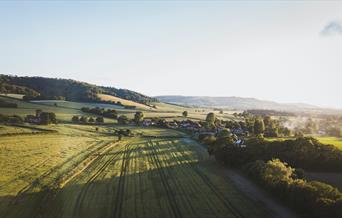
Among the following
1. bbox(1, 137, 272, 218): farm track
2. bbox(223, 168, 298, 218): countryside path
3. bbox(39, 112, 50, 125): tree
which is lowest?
bbox(223, 168, 298, 218): countryside path

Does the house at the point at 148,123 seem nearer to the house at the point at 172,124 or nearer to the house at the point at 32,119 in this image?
the house at the point at 172,124

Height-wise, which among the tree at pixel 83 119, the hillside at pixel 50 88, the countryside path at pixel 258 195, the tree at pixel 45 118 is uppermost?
the hillside at pixel 50 88

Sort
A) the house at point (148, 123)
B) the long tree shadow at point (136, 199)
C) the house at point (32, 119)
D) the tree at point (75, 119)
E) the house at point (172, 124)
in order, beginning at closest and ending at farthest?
the long tree shadow at point (136, 199)
the house at point (32, 119)
the tree at point (75, 119)
the house at point (172, 124)
the house at point (148, 123)

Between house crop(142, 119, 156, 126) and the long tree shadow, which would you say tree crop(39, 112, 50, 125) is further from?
the long tree shadow

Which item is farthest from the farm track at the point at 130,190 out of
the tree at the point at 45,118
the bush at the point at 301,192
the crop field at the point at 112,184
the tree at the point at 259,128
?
the tree at the point at 259,128

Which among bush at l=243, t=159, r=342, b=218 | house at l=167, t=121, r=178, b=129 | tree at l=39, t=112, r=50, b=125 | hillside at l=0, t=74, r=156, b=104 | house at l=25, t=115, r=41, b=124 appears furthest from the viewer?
hillside at l=0, t=74, r=156, b=104

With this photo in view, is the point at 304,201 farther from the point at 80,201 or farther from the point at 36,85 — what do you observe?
the point at 36,85

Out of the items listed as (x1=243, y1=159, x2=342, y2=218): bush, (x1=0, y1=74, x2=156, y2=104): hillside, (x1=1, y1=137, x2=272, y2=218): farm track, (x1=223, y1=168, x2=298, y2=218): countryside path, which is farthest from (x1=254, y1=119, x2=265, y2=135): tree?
(x1=0, y1=74, x2=156, y2=104): hillside

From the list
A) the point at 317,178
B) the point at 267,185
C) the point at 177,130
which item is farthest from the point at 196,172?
the point at 177,130

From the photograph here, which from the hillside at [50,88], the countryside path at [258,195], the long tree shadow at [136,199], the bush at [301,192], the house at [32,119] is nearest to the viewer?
the bush at [301,192]
